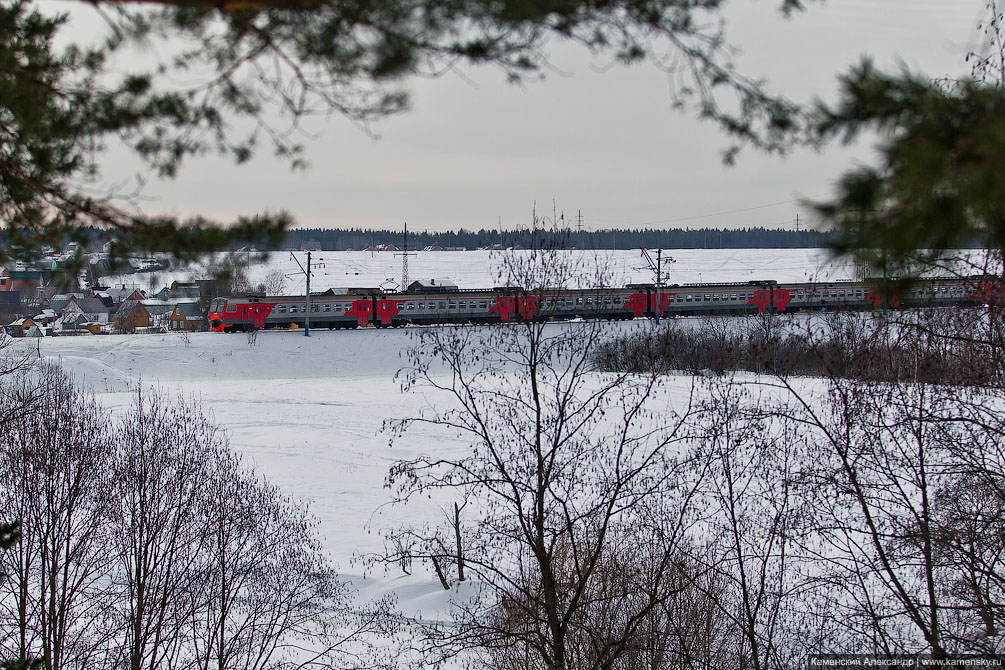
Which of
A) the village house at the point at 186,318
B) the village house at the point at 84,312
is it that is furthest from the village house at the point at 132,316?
the village house at the point at 186,318

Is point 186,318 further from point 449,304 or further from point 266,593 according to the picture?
point 266,593

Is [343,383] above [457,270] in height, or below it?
below

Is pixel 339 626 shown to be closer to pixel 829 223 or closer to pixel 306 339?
pixel 829 223

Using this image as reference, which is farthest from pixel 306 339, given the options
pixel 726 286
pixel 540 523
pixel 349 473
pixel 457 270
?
pixel 457 270

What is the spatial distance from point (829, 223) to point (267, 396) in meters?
30.2

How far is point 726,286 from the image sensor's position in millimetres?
44375

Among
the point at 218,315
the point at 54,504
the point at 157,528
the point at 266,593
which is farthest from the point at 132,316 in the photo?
the point at 157,528

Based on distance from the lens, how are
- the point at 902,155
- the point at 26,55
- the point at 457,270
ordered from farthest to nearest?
the point at 457,270 → the point at 26,55 → the point at 902,155

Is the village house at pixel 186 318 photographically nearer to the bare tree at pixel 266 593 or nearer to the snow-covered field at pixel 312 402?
the snow-covered field at pixel 312 402

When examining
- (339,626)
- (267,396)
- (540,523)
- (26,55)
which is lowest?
(339,626)

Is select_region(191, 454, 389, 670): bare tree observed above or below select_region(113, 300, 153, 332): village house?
below

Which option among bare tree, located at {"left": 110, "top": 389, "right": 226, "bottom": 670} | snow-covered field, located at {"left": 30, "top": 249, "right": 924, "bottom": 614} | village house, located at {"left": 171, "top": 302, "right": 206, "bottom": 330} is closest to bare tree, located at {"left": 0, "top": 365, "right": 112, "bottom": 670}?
bare tree, located at {"left": 110, "top": 389, "right": 226, "bottom": 670}

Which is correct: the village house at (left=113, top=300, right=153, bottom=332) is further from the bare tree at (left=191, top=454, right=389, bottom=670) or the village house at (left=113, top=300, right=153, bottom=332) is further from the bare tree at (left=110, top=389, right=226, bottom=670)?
the bare tree at (left=191, top=454, right=389, bottom=670)

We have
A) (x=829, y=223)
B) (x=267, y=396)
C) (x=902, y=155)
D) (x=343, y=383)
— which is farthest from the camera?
(x=343, y=383)
